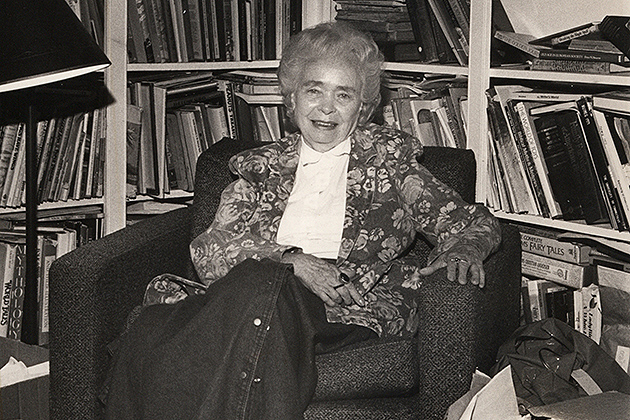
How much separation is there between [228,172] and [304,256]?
481mm

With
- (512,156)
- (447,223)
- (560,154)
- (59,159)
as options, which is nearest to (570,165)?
(560,154)

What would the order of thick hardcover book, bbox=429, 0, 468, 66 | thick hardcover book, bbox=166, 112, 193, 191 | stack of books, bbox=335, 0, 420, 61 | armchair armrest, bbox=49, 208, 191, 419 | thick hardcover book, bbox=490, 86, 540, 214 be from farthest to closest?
thick hardcover book, bbox=166, 112, 193, 191, stack of books, bbox=335, 0, 420, 61, thick hardcover book, bbox=429, 0, 468, 66, thick hardcover book, bbox=490, 86, 540, 214, armchair armrest, bbox=49, 208, 191, 419

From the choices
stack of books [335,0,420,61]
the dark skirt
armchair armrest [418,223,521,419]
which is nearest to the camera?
the dark skirt

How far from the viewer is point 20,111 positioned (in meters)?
2.87

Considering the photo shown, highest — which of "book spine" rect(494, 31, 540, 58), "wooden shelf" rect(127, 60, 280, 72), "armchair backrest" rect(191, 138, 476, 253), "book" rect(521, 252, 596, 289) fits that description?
"book spine" rect(494, 31, 540, 58)

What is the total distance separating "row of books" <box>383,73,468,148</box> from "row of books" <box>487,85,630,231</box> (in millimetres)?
129

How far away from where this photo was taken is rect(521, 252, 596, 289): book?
2686mm

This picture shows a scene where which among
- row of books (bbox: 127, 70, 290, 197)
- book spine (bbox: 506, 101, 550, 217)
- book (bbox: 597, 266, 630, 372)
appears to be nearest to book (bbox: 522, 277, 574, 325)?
book (bbox: 597, 266, 630, 372)

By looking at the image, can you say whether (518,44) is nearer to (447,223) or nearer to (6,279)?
(447,223)

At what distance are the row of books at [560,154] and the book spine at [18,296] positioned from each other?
1.38 meters

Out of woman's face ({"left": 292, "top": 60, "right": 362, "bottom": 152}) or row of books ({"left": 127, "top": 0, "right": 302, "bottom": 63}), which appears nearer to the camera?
woman's face ({"left": 292, "top": 60, "right": 362, "bottom": 152})

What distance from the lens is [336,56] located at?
2.38 metres

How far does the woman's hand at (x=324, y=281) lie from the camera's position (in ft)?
7.06

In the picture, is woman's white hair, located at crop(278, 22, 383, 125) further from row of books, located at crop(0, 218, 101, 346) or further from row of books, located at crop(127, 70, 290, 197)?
row of books, located at crop(0, 218, 101, 346)
